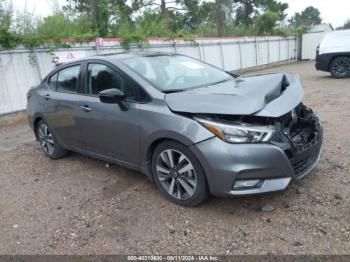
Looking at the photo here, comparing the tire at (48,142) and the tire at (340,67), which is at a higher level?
the tire at (48,142)

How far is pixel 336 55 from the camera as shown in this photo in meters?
12.1

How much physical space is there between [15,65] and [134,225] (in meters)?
7.60

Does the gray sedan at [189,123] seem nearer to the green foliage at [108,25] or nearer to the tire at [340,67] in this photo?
the green foliage at [108,25]

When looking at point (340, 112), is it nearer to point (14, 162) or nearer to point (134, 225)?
point (134, 225)

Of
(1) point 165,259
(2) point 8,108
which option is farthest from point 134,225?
(2) point 8,108

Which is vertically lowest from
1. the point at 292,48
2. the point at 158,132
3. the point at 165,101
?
the point at 292,48

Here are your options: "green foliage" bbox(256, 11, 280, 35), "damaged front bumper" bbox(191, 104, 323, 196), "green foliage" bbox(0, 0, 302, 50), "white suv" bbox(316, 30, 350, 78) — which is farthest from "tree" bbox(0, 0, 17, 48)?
"green foliage" bbox(256, 11, 280, 35)

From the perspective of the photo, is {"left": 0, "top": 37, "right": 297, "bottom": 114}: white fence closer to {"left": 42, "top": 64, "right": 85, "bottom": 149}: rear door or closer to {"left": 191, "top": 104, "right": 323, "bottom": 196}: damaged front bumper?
{"left": 42, "top": 64, "right": 85, "bottom": 149}: rear door

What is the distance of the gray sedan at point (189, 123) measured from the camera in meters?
3.18

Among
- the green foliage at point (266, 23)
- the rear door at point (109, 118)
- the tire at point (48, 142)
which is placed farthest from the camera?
the green foliage at point (266, 23)

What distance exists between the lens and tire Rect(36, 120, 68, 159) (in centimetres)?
551

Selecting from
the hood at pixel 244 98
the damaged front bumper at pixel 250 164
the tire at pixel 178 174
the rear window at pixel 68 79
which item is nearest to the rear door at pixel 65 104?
the rear window at pixel 68 79

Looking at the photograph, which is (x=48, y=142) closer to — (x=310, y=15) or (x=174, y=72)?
(x=174, y=72)

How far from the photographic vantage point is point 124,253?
3.04 meters
